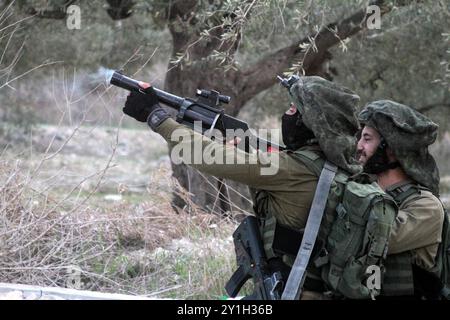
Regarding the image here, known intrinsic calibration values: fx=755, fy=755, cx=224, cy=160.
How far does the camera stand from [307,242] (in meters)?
3.31

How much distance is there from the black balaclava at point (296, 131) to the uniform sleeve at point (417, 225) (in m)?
0.60

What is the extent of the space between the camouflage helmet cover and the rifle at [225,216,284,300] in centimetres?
51

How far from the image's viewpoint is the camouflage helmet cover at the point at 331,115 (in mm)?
3391

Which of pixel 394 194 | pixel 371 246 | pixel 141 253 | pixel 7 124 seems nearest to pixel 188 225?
pixel 141 253

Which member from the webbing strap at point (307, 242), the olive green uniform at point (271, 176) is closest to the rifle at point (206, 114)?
the olive green uniform at point (271, 176)

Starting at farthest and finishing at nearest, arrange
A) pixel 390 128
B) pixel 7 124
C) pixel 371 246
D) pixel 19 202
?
1. pixel 7 124
2. pixel 19 202
3. pixel 390 128
4. pixel 371 246

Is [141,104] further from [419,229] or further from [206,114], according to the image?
[419,229]

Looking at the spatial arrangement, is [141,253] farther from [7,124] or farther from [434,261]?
[7,124]

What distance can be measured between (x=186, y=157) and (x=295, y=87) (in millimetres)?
599

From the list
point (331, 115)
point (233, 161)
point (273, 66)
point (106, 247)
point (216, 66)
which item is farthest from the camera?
point (273, 66)

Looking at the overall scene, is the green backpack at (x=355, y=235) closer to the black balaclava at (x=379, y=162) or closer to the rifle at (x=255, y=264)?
the rifle at (x=255, y=264)

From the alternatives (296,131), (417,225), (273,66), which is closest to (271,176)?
(296,131)

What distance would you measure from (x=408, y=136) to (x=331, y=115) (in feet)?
2.11

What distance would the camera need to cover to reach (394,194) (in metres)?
3.92
